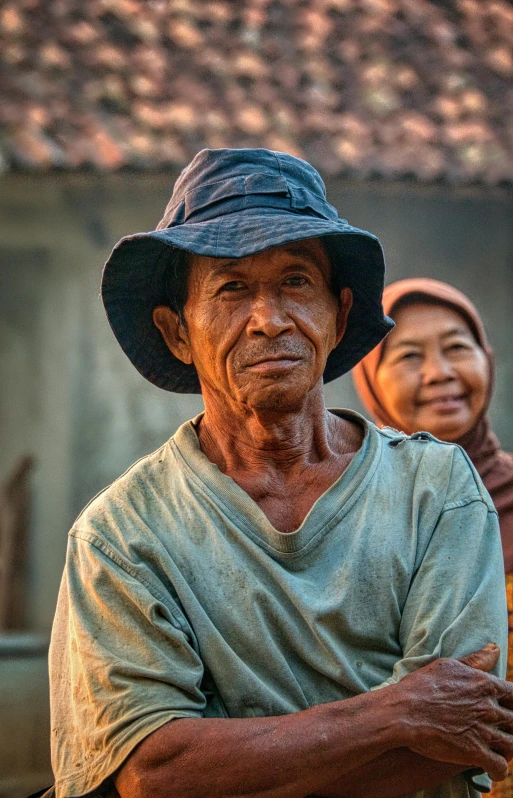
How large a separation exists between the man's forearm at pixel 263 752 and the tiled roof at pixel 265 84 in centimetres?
569

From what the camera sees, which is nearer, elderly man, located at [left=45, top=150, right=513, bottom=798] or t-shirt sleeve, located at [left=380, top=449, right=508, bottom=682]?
elderly man, located at [left=45, top=150, right=513, bottom=798]

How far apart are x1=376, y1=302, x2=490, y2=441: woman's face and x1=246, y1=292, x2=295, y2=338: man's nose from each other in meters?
2.10

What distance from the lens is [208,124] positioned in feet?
26.8

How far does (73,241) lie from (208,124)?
1245 millimetres

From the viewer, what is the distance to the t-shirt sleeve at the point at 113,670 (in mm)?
2598

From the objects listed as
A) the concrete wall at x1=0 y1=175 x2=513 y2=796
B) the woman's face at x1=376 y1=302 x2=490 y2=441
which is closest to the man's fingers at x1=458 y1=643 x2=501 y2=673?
the woman's face at x1=376 y1=302 x2=490 y2=441

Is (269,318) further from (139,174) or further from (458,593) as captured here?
(139,174)

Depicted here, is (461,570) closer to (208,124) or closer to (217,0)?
(208,124)

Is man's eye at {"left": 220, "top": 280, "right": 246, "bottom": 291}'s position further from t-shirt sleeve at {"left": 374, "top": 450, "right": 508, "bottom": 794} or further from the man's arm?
the man's arm

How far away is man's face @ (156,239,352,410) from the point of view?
9.24 feet

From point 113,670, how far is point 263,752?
388 millimetres

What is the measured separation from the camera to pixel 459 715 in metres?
2.54

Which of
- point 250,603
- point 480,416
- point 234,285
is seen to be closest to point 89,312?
point 480,416


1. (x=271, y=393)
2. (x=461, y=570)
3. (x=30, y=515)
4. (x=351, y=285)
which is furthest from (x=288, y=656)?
(x=30, y=515)
